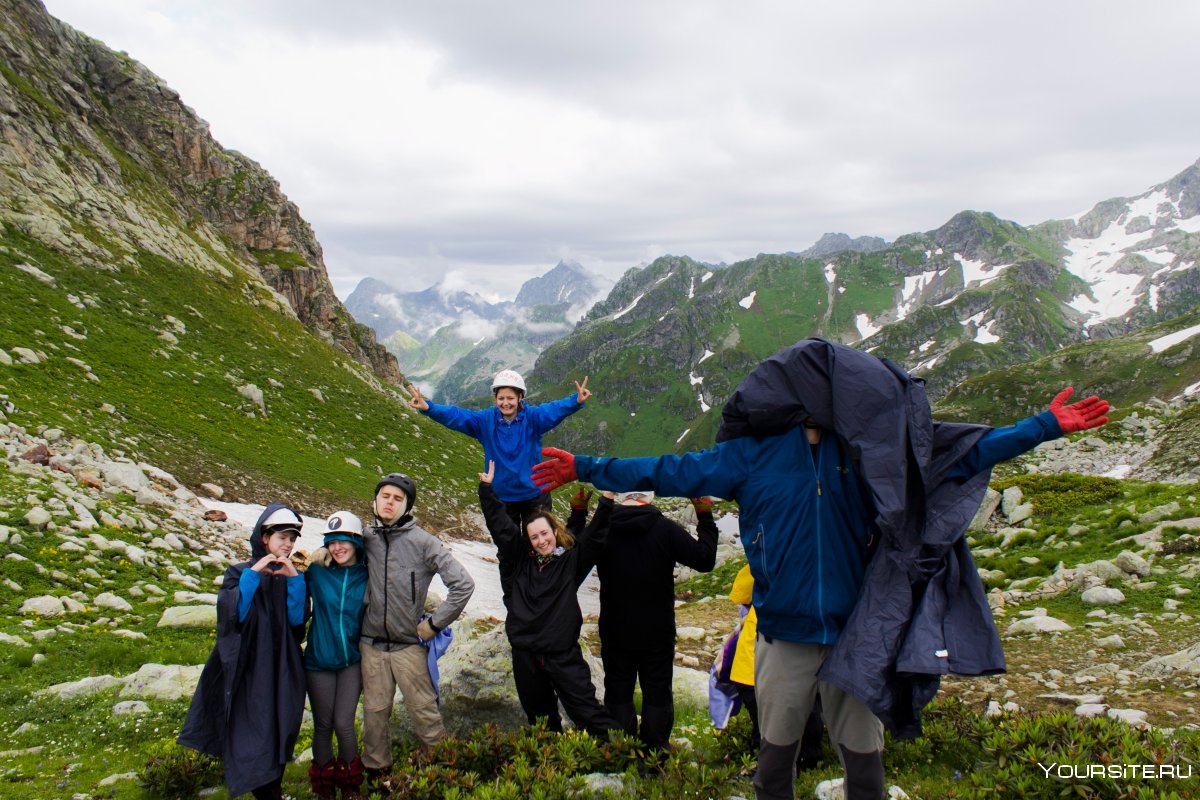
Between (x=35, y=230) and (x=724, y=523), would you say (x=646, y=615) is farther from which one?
(x=724, y=523)

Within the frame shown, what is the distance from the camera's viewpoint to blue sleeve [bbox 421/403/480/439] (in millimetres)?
9820

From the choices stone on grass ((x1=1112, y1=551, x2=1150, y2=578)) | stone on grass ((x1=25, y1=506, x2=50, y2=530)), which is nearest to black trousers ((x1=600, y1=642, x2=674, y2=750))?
stone on grass ((x1=1112, y1=551, x2=1150, y2=578))

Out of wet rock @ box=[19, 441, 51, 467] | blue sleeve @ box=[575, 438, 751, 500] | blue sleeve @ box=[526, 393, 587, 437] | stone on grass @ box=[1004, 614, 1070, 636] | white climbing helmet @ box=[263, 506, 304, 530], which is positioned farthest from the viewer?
wet rock @ box=[19, 441, 51, 467]

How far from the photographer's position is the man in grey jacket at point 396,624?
7246 mm

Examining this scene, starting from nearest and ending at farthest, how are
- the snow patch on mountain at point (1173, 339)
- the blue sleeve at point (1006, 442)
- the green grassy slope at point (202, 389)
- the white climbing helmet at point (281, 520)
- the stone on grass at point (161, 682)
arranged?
the blue sleeve at point (1006, 442) → the white climbing helmet at point (281, 520) → the stone on grass at point (161, 682) → the green grassy slope at point (202, 389) → the snow patch on mountain at point (1173, 339)

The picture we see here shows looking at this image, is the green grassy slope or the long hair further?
the green grassy slope

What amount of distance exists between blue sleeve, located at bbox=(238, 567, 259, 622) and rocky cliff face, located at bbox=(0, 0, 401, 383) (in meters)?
41.8

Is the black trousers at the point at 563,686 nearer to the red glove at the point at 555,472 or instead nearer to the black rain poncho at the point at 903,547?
the red glove at the point at 555,472

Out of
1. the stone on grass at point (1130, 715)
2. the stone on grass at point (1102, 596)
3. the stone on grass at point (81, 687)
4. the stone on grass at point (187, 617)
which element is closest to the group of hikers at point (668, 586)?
the stone on grass at point (1130, 715)

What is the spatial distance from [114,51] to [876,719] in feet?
259

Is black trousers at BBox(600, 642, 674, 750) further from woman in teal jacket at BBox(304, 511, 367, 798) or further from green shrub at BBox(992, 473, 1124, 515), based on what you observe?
green shrub at BBox(992, 473, 1124, 515)

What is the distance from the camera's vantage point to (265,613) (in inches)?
269

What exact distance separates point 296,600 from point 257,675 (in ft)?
2.67

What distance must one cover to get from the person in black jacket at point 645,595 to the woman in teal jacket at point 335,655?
2874mm
